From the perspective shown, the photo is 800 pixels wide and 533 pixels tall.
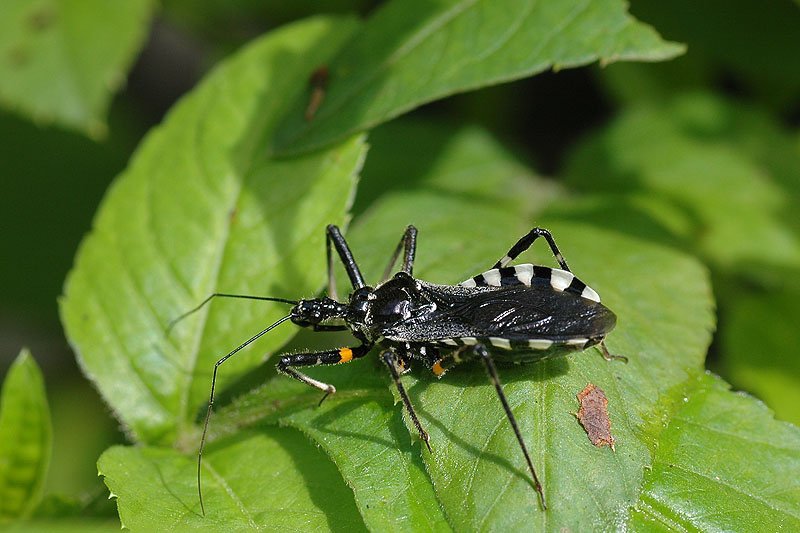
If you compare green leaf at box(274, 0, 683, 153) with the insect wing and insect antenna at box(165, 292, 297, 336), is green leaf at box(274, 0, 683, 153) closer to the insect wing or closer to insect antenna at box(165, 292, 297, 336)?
insect antenna at box(165, 292, 297, 336)

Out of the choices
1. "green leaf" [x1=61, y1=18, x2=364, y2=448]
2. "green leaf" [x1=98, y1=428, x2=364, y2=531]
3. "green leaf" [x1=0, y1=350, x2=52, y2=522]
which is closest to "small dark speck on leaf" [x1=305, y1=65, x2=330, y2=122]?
"green leaf" [x1=61, y1=18, x2=364, y2=448]

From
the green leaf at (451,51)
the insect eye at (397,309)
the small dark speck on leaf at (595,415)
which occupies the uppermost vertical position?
Result: the green leaf at (451,51)

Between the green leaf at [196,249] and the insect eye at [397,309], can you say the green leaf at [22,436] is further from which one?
the insect eye at [397,309]

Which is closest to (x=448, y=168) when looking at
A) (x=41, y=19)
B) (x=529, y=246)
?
(x=529, y=246)

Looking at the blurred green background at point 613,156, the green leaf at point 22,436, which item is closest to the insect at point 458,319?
the green leaf at point 22,436

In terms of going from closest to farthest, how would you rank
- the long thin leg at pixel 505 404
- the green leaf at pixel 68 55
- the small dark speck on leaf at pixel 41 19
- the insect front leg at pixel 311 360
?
the long thin leg at pixel 505 404, the insect front leg at pixel 311 360, the green leaf at pixel 68 55, the small dark speck on leaf at pixel 41 19

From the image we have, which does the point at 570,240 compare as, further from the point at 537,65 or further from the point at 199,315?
the point at 199,315

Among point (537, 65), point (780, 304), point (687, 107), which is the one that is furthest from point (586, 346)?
point (687, 107)
